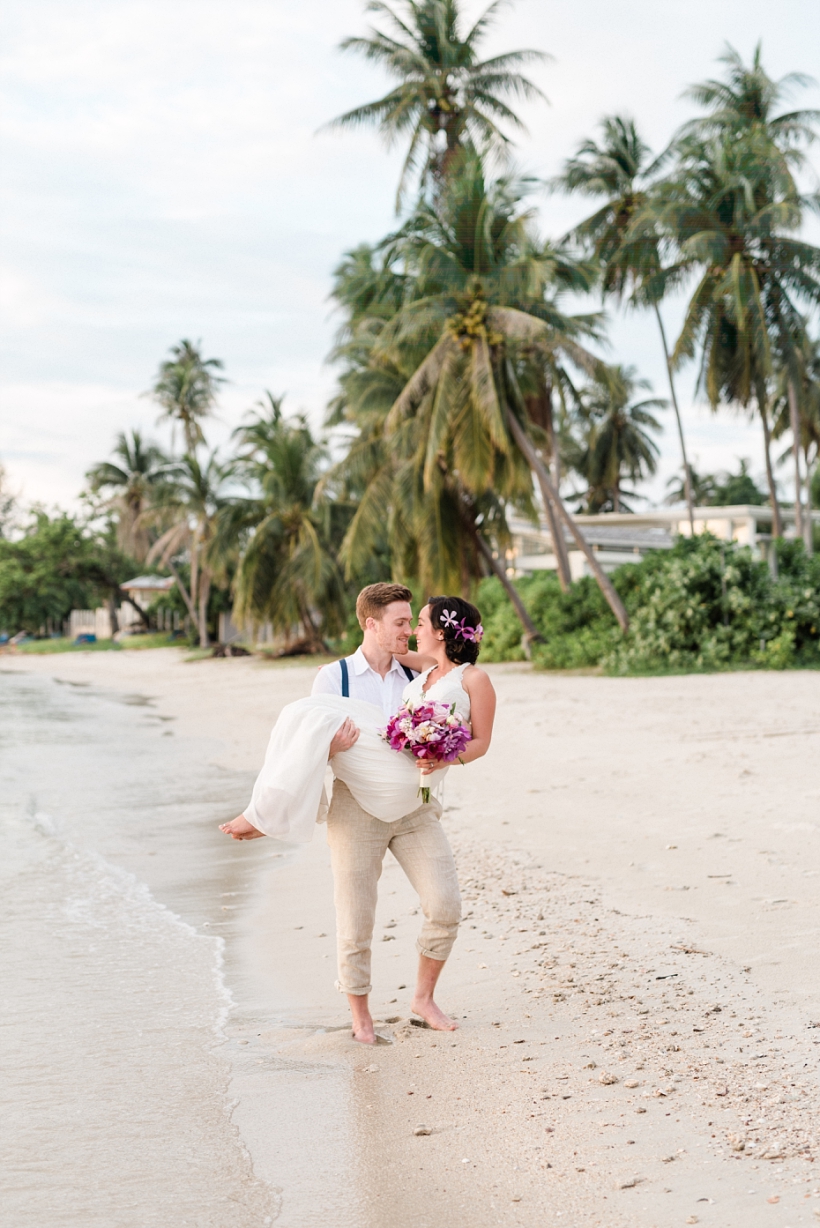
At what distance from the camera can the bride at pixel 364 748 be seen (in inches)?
147

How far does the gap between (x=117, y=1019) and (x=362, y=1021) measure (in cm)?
123

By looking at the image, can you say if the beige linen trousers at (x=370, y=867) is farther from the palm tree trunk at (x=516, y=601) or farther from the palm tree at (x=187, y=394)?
the palm tree at (x=187, y=394)

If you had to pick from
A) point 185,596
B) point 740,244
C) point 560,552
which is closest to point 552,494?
point 560,552

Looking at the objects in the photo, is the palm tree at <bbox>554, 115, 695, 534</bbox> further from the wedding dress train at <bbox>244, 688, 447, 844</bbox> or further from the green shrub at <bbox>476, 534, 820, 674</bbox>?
the wedding dress train at <bbox>244, 688, 447, 844</bbox>

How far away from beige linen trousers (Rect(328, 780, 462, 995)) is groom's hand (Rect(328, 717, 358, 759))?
0.75 feet

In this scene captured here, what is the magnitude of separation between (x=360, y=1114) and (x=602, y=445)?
139 ft

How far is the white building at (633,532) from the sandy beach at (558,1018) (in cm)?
2265

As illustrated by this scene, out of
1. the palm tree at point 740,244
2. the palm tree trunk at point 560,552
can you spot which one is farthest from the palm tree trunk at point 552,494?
the palm tree at point 740,244

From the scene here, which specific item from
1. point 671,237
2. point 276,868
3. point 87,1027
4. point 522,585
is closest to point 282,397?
point 522,585

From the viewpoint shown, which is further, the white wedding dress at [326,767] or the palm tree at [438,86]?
the palm tree at [438,86]

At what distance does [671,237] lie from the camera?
80.1 ft

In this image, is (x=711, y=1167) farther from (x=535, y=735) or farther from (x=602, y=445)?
(x=602, y=445)

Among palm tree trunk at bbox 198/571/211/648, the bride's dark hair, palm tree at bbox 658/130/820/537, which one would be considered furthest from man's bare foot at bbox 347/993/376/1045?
palm tree trunk at bbox 198/571/211/648

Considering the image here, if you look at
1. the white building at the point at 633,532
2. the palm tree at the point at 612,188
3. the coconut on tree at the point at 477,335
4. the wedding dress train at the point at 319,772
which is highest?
the palm tree at the point at 612,188
